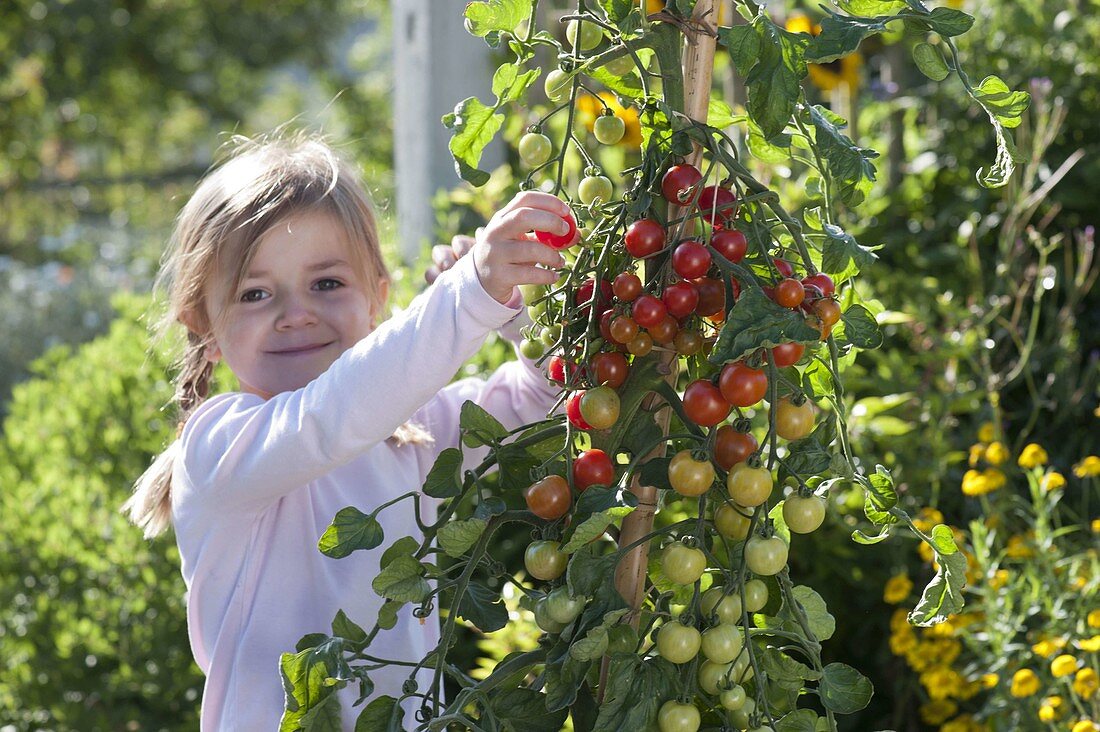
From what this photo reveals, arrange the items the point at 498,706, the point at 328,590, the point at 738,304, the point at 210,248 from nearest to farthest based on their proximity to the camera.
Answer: the point at 738,304, the point at 498,706, the point at 328,590, the point at 210,248

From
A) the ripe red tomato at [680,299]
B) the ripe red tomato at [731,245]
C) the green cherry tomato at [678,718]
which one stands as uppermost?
the ripe red tomato at [731,245]

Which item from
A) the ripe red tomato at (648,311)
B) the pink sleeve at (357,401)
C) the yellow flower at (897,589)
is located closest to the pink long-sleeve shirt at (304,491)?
the pink sleeve at (357,401)

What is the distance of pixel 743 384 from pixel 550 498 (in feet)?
0.64

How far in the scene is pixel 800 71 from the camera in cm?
87

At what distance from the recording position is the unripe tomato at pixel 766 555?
0.89 m

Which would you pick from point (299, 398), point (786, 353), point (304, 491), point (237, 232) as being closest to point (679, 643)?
point (786, 353)

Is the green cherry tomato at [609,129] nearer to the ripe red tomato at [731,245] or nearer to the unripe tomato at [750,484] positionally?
the ripe red tomato at [731,245]

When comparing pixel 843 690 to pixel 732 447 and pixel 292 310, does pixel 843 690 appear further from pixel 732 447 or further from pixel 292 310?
pixel 292 310

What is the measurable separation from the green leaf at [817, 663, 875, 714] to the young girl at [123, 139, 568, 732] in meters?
0.42

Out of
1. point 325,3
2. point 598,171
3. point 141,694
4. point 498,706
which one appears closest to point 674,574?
point 498,706

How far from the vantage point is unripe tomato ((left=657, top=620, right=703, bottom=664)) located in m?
0.89

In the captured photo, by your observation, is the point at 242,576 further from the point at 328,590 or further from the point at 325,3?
the point at 325,3

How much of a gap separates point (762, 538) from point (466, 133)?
43 cm

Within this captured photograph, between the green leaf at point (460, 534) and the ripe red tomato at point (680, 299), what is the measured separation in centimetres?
25
